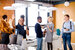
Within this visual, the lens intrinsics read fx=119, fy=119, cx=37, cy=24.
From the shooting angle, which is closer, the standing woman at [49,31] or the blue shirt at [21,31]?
the blue shirt at [21,31]

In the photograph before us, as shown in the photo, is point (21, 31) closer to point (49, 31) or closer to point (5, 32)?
point (5, 32)

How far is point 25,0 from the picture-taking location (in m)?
6.38

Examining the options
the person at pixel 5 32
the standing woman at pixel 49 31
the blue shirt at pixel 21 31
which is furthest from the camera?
the standing woman at pixel 49 31

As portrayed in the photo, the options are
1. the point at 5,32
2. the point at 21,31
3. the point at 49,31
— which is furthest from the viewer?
the point at 49,31

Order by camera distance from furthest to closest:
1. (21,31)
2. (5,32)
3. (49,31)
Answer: (49,31) < (21,31) < (5,32)

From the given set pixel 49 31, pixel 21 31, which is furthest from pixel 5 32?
pixel 49 31

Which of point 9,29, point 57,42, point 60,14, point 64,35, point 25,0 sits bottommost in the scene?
point 57,42

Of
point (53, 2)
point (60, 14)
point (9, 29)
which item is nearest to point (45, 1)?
point (53, 2)


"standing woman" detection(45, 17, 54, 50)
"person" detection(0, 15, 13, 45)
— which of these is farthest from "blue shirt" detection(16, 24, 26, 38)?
"standing woman" detection(45, 17, 54, 50)

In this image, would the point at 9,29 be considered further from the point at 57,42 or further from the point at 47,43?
the point at 57,42

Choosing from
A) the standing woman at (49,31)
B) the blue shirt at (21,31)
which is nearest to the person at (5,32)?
the blue shirt at (21,31)

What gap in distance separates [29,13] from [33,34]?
108 inches

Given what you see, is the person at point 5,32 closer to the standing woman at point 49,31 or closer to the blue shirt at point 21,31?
the blue shirt at point 21,31

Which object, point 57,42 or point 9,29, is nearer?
point 9,29
